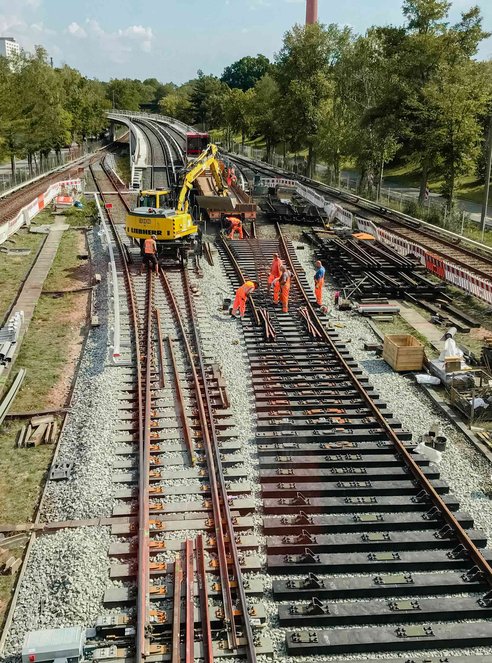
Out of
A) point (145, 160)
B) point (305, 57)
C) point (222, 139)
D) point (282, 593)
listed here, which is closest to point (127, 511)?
point (282, 593)

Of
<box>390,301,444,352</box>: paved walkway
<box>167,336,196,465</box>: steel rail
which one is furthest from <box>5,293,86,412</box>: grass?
<box>390,301,444,352</box>: paved walkway

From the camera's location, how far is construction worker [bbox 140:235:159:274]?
69.4 ft

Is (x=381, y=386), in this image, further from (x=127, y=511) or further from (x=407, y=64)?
(x=407, y=64)

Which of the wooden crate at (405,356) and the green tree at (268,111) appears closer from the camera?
the wooden crate at (405,356)

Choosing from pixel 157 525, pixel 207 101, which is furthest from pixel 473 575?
pixel 207 101

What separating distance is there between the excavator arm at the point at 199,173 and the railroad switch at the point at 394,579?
16515mm

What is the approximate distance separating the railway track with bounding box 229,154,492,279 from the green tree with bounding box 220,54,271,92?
12356cm

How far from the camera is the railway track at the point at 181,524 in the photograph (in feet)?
23.0

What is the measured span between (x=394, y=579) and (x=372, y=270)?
49.6ft

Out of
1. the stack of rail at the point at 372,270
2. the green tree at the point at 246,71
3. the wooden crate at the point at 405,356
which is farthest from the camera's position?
the green tree at the point at 246,71

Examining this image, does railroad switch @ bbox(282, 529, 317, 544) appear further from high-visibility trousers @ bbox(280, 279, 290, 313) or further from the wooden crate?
high-visibility trousers @ bbox(280, 279, 290, 313)

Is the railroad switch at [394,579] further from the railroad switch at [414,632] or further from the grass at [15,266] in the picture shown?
the grass at [15,266]

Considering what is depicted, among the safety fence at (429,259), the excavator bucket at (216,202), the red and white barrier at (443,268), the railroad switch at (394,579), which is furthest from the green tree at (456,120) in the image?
the railroad switch at (394,579)

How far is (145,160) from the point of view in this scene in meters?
54.4
